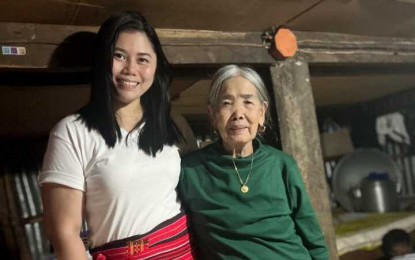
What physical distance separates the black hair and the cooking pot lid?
1.59 m

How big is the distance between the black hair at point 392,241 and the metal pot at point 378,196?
4.21ft

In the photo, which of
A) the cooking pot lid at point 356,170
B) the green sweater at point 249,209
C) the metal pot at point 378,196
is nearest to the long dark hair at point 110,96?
the green sweater at point 249,209

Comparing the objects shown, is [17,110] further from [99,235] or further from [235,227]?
[235,227]

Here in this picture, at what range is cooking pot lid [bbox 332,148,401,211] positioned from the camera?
5.95 m

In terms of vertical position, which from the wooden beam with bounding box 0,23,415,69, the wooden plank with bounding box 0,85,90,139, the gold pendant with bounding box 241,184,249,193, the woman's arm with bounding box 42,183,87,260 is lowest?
the woman's arm with bounding box 42,183,87,260

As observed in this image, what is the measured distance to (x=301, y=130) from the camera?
2795mm

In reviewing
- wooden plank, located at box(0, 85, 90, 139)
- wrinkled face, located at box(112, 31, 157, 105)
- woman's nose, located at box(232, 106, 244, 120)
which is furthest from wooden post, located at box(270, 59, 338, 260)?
wooden plank, located at box(0, 85, 90, 139)

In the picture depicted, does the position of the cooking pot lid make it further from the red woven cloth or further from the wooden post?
the red woven cloth

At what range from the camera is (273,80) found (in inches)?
108

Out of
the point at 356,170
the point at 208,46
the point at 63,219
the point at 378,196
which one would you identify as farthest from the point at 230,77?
the point at 356,170

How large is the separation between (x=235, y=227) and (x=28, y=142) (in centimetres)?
355

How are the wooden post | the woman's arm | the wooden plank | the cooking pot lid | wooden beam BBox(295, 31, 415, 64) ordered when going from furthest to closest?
1. the cooking pot lid
2. the wooden plank
3. wooden beam BBox(295, 31, 415, 64)
4. the wooden post
5. the woman's arm

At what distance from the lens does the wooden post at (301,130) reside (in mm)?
2748

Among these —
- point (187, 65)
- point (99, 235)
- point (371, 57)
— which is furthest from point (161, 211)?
point (371, 57)
